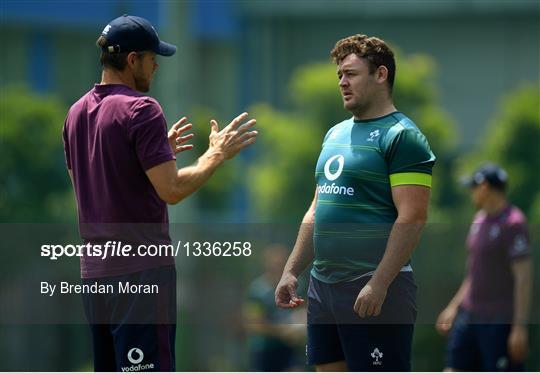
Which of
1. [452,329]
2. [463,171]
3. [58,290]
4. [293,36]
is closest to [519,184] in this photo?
[463,171]

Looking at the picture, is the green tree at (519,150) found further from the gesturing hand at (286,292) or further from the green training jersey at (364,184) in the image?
the green training jersey at (364,184)

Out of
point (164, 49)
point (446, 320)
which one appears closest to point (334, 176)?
point (164, 49)

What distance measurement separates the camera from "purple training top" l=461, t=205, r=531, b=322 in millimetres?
Result: 10055

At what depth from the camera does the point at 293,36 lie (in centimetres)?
5306

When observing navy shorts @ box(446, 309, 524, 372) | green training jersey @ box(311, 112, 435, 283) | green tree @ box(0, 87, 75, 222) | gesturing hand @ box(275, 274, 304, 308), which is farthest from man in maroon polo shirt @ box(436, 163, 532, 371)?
green tree @ box(0, 87, 75, 222)

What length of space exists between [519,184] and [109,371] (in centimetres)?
2228

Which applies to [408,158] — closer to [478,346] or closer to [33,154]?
[478,346]

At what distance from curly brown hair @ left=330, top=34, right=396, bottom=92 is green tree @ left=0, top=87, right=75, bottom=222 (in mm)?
15837

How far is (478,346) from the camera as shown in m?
10.1

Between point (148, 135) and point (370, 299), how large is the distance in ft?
3.84

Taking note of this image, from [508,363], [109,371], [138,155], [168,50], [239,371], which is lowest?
[239,371]

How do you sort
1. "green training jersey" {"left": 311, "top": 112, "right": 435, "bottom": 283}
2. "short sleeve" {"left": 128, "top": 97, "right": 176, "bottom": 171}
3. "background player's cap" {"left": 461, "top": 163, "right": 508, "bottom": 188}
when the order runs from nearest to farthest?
"short sleeve" {"left": 128, "top": 97, "right": 176, "bottom": 171}
"green training jersey" {"left": 311, "top": 112, "right": 435, "bottom": 283}
"background player's cap" {"left": 461, "top": 163, "right": 508, "bottom": 188}

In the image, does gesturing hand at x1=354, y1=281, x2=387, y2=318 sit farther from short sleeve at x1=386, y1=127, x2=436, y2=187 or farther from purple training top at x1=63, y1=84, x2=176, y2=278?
purple training top at x1=63, y1=84, x2=176, y2=278

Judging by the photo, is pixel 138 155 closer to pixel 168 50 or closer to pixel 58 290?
pixel 168 50
